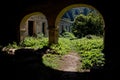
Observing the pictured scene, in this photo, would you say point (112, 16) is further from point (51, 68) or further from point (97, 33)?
point (97, 33)

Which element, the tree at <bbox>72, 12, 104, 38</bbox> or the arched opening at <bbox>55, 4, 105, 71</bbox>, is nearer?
the arched opening at <bbox>55, 4, 105, 71</bbox>

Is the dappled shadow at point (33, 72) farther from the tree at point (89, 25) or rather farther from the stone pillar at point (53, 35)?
the tree at point (89, 25)

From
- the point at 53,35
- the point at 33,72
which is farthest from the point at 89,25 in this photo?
the point at 33,72

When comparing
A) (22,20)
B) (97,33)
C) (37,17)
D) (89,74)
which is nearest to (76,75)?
(89,74)

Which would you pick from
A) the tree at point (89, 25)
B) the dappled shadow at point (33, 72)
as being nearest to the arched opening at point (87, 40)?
the tree at point (89, 25)

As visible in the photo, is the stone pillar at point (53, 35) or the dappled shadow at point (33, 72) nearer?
the dappled shadow at point (33, 72)

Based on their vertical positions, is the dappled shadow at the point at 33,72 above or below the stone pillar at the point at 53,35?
below

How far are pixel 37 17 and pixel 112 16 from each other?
35.6 feet

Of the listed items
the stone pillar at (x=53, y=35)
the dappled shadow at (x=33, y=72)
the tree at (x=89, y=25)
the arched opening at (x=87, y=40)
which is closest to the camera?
the dappled shadow at (x=33, y=72)

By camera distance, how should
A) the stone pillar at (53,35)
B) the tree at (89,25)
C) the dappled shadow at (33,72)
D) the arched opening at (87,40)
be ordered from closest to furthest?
1. the dappled shadow at (33,72)
2. the arched opening at (87,40)
3. the stone pillar at (53,35)
4. the tree at (89,25)

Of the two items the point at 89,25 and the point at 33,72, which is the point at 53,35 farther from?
the point at 89,25

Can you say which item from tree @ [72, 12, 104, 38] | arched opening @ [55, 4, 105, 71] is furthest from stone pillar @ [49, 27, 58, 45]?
tree @ [72, 12, 104, 38]

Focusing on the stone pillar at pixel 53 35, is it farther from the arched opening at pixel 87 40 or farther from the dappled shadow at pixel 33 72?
the dappled shadow at pixel 33 72

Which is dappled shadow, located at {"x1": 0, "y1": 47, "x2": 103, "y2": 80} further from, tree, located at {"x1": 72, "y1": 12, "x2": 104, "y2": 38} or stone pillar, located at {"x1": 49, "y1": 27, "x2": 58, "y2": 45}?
tree, located at {"x1": 72, "y1": 12, "x2": 104, "y2": 38}
